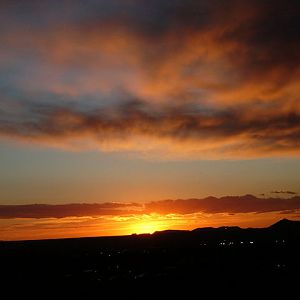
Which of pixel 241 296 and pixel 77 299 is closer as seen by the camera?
pixel 241 296

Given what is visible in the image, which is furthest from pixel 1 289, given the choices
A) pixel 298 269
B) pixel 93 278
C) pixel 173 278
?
pixel 298 269

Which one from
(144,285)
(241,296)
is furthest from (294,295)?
(144,285)

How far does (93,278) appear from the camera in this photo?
3994 inches

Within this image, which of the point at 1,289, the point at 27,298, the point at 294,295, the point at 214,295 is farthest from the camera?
the point at 1,289

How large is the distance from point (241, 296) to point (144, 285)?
955 inches

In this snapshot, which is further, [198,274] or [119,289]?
[198,274]

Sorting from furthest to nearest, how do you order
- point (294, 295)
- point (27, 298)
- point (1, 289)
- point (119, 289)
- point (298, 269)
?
point (298, 269)
point (1, 289)
point (119, 289)
point (27, 298)
point (294, 295)

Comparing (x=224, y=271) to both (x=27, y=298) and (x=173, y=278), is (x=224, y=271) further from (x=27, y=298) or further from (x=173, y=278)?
(x=27, y=298)

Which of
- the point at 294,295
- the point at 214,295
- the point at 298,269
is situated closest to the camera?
the point at 294,295

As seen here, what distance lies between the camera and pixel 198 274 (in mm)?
96500

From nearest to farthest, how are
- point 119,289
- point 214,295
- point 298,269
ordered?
1. point 214,295
2. point 119,289
3. point 298,269

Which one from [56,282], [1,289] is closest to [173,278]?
[56,282]

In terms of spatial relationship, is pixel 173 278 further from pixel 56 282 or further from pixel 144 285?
pixel 56 282

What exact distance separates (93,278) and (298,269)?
44.4 m
